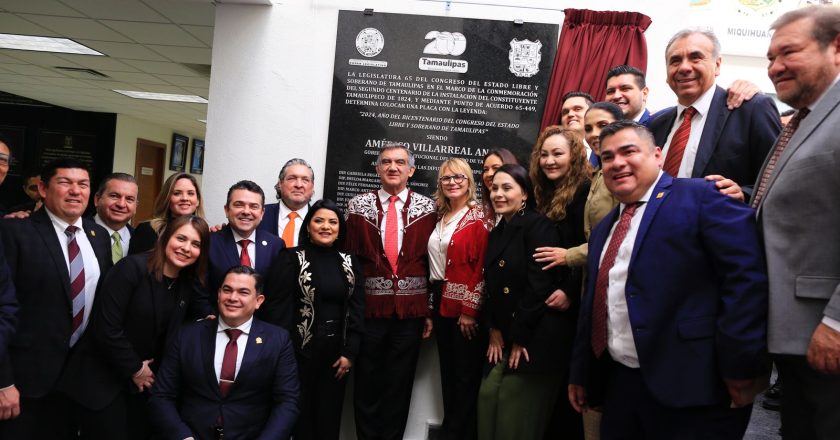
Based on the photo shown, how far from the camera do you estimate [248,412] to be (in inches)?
96.3

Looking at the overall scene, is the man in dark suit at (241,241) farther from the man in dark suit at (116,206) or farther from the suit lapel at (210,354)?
the man in dark suit at (116,206)

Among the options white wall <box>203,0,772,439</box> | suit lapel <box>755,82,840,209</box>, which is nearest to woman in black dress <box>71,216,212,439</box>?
white wall <box>203,0,772,439</box>

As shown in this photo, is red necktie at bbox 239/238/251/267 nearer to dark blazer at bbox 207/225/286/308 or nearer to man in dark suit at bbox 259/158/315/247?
dark blazer at bbox 207/225/286/308

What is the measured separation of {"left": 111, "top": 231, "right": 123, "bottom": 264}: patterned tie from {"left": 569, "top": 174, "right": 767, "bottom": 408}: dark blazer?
2.55 meters

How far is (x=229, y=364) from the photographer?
247 cm

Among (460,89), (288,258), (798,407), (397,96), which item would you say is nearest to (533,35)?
(460,89)

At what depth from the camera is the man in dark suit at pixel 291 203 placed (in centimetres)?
310

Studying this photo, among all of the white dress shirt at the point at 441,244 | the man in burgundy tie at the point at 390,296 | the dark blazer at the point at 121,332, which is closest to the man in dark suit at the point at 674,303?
the white dress shirt at the point at 441,244

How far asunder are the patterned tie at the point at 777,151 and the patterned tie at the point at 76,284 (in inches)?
108

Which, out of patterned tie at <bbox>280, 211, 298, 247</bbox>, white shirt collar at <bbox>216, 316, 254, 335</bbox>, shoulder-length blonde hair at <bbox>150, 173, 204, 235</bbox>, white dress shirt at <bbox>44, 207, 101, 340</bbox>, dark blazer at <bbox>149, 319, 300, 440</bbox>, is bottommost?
dark blazer at <bbox>149, 319, 300, 440</bbox>

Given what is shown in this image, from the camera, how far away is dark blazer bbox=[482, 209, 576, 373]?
252 cm

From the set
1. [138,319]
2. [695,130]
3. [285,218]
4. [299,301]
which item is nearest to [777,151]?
[695,130]

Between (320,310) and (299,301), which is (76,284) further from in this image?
(320,310)

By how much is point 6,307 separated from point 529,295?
2.12m
